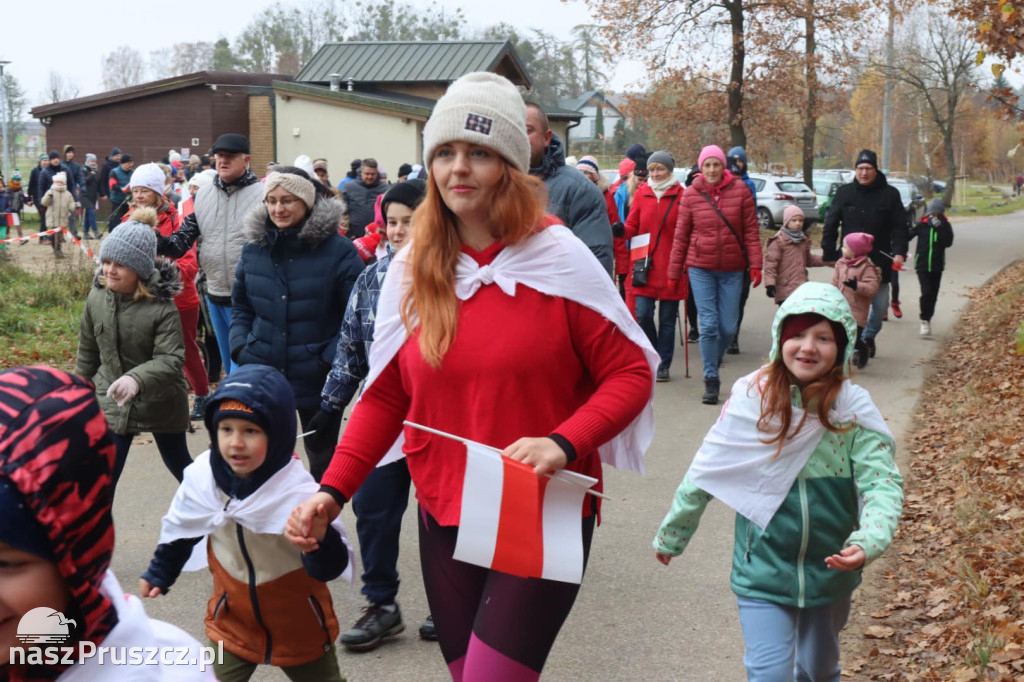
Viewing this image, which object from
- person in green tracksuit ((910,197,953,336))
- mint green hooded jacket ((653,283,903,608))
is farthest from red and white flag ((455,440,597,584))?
person in green tracksuit ((910,197,953,336))

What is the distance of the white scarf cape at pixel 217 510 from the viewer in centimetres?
367

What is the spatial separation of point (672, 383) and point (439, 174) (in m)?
7.99

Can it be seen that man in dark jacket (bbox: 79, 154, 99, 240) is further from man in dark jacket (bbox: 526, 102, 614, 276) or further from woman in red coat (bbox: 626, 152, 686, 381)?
man in dark jacket (bbox: 526, 102, 614, 276)

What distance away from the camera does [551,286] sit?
2928 millimetres

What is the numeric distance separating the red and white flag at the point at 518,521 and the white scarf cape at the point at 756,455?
0.87m

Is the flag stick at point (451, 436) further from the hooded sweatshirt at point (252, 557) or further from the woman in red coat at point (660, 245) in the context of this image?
the woman in red coat at point (660, 245)

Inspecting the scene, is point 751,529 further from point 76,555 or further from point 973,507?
point 973,507

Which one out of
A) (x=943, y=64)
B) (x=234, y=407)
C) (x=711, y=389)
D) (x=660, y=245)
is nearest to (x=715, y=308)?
(x=711, y=389)

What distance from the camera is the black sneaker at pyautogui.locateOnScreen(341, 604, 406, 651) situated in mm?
4902

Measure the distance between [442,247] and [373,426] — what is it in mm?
546

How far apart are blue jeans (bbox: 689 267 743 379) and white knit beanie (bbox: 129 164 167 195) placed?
4.62 meters

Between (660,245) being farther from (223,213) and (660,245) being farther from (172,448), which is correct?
(172,448)

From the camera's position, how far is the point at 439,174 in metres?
3.04

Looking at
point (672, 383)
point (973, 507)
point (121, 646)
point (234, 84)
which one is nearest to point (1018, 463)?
point (973, 507)
